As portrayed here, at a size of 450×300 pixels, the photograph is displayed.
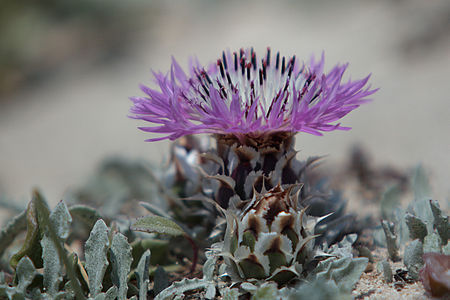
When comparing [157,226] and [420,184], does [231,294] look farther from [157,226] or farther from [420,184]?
[420,184]

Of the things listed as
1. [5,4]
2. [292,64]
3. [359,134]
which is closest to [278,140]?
[292,64]

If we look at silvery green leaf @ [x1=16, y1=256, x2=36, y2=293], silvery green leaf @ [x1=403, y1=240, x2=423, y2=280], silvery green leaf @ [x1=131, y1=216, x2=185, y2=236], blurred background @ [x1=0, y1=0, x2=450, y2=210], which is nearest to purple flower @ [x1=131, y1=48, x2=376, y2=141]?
silvery green leaf @ [x1=131, y1=216, x2=185, y2=236]

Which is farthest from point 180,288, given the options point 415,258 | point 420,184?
point 420,184

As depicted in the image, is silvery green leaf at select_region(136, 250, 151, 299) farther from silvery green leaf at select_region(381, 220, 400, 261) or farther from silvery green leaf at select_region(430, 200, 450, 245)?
silvery green leaf at select_region(430, 200, 450, 245)

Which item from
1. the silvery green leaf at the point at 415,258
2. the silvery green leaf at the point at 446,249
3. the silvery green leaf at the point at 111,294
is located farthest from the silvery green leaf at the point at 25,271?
the silvery green leaf at the point at 446,249

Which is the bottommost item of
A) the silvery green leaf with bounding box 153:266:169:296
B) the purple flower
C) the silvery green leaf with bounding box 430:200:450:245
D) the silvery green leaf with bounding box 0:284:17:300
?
the silvery green leaf with bounding box 153:266:169:296
